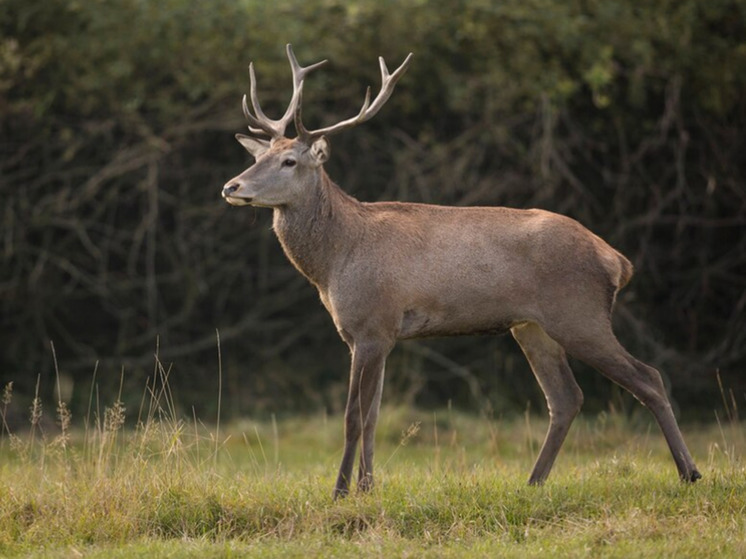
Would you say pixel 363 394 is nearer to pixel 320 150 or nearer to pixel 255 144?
pixel 320 150

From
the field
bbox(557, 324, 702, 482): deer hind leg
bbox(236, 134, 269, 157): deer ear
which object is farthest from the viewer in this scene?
bbox(236, 134, 269, 157): deer ear

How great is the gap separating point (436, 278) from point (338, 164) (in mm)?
5489

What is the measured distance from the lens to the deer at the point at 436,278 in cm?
664

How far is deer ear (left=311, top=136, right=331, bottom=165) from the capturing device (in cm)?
699

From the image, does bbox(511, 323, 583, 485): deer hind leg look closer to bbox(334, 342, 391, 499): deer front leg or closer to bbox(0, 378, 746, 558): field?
bbox(0, 378, 746, 558): field

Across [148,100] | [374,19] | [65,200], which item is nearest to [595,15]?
[374,19]

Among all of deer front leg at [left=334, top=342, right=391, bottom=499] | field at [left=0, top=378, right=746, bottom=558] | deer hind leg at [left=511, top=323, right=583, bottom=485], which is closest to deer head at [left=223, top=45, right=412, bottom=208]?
deer front leg at [left=334, top=342, right=391, bottom=499]

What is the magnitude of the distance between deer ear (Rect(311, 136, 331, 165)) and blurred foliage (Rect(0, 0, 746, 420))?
184 inches

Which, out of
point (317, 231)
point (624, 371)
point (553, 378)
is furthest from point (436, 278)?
point (624, 371)

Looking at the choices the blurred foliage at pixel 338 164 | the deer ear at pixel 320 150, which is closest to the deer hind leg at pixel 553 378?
the deer ear at pixel 320 150

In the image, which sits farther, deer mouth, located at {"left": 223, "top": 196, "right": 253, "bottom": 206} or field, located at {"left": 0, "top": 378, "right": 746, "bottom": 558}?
deer mouth, located at {"left": 223, "top": 196, "right": 253, "bottom": 206}

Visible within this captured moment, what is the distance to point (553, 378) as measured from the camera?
714cm

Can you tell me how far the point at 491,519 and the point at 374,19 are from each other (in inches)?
275

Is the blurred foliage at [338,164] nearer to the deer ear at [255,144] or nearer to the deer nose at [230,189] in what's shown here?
the deer ear at [255,144]
